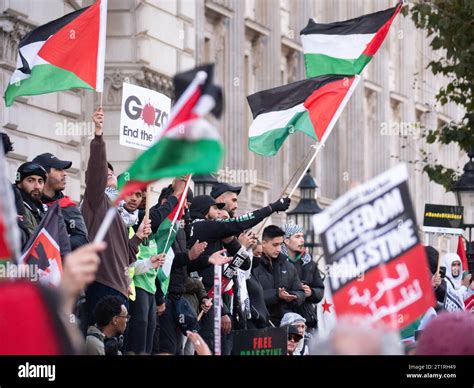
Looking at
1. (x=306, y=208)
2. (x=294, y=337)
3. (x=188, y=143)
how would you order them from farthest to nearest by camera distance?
(x=306, y=208) → (x=294, y=337) → (x=188, y=143)

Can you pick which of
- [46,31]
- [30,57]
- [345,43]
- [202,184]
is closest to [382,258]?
[30,57]

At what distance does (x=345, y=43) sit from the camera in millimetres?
Result: 14805

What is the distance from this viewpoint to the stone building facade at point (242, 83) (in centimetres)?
1762

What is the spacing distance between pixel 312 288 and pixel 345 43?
88.3 inches

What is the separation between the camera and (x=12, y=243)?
15.0 feet

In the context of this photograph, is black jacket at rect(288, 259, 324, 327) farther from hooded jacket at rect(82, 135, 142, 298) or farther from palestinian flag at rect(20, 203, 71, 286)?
palestinian flag at rect(20, 203, 71, 286)

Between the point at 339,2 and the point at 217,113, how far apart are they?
30.6 m

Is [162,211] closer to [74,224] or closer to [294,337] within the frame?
[74,224]

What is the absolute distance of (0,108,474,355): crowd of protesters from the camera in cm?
1044

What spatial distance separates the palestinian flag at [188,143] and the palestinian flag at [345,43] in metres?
9.47

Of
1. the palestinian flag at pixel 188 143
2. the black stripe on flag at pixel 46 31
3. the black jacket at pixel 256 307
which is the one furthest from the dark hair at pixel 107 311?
the palestinian flag at pixel 188 143

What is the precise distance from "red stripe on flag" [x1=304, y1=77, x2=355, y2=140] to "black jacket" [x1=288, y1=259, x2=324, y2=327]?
1.74 metres

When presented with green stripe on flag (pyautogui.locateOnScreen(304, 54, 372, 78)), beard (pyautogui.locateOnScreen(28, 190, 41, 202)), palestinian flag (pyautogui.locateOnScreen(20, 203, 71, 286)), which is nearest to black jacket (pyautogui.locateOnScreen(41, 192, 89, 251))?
beard (pyautogui.locateOnScreen(28, 190, 41, 202))
